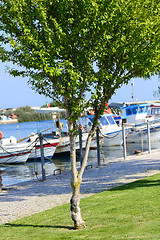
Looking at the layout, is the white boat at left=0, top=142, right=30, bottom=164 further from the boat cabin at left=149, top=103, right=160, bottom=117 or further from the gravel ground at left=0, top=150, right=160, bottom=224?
the boat cabin at left=149, top=103, right=160, bottom=117

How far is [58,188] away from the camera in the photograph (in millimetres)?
11695

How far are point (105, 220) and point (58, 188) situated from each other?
5088mm

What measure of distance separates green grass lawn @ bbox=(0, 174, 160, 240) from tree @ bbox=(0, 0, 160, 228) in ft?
1.77

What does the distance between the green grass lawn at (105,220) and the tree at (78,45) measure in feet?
1.77

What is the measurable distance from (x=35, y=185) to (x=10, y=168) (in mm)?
15610

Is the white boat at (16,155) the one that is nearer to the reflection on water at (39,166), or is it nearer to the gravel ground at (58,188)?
the reflection on water at (39,166)

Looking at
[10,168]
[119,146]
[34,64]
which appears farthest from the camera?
[119,146]

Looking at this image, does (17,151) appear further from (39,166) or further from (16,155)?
(39,166)

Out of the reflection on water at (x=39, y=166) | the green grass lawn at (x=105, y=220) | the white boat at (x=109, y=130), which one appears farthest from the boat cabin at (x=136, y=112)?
the green grass lawn at (x=105, y=220)

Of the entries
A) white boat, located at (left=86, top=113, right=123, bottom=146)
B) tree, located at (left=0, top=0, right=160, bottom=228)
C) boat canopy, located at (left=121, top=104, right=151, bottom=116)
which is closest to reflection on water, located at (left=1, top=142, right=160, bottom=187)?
white boat, located at (left=86, top=113, right=123, bottom=146)

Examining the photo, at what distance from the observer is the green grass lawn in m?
5.85

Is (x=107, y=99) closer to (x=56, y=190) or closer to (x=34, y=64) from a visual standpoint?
(x=34, y=64)

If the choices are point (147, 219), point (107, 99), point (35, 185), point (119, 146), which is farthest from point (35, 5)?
point (119, 146)

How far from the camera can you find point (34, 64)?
6.08 m
